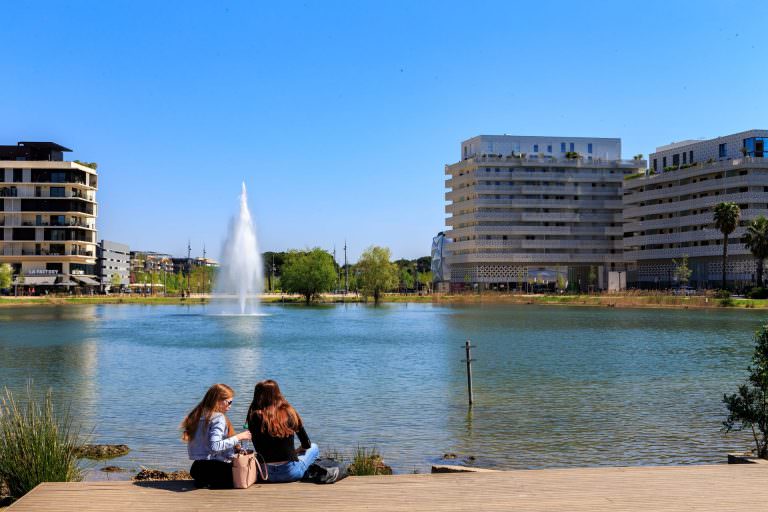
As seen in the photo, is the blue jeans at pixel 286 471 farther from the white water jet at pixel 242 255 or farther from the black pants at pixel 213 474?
the white water jet at pixel 242 255

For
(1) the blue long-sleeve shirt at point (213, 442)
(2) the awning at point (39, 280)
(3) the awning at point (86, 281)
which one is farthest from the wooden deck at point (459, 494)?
(3) the awning at point (86, 281)

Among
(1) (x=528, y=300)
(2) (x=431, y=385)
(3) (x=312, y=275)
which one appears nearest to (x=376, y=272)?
(3) (x=312, y=275)

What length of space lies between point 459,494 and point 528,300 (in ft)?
448

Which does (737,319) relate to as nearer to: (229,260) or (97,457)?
(229,260)

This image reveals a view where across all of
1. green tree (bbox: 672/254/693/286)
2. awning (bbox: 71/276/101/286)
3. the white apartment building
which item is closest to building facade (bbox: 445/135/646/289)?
the white apartment building

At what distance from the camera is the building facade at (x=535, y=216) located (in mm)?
180625

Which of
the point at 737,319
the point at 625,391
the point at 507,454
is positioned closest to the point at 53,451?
the point at 507,454

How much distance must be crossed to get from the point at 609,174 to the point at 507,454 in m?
173

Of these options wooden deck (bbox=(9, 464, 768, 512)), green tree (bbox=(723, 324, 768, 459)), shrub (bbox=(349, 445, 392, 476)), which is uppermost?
green tree (bbox=(723, 324, 768, 459))

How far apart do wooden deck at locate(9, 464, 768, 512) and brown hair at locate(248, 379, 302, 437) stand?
0.82 metres

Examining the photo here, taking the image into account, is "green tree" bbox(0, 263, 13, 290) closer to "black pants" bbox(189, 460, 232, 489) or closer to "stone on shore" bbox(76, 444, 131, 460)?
"stone on shore" bbox(76, 444, 131, 460)

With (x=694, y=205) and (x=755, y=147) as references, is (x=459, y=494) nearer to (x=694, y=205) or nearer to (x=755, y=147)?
(x=755, y=147)

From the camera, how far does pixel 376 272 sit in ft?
530

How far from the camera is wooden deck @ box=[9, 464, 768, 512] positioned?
10523 millimetres
